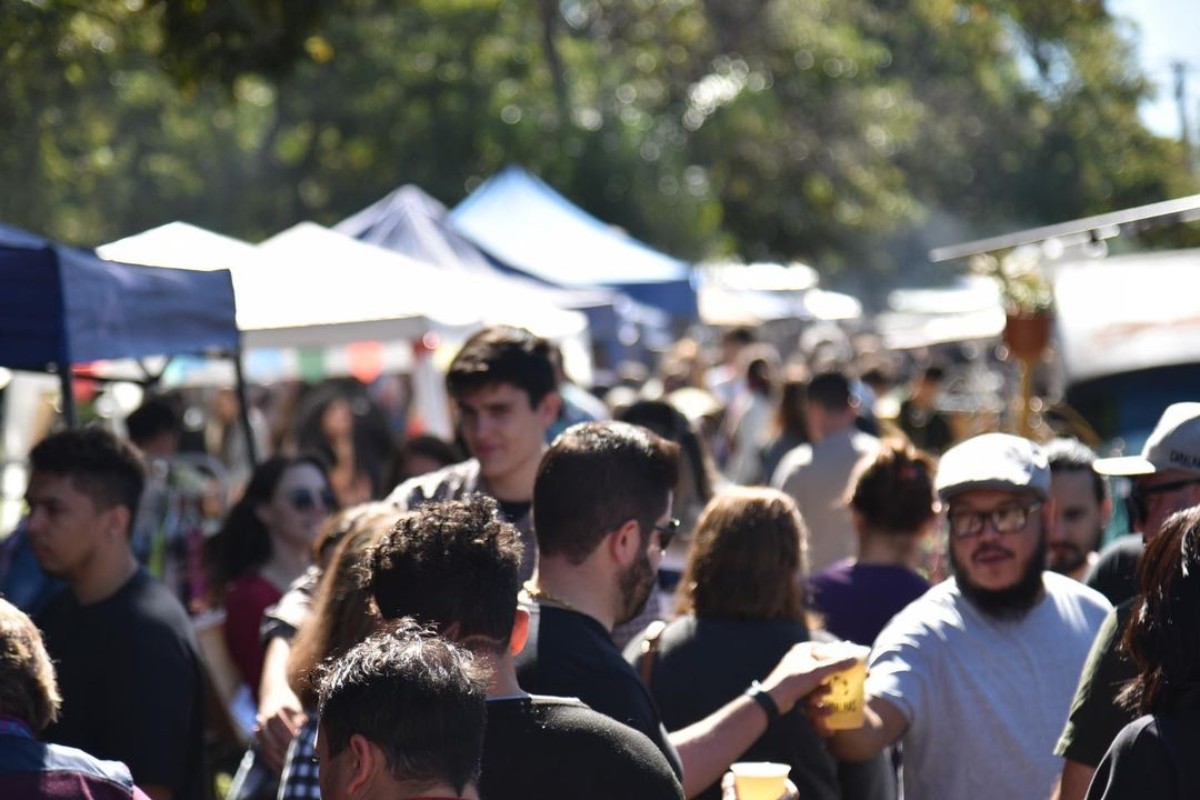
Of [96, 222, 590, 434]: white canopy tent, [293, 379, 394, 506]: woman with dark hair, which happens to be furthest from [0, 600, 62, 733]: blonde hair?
[293, 379, 394, 506]: woman with dark hair

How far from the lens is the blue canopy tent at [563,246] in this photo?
51.4ft

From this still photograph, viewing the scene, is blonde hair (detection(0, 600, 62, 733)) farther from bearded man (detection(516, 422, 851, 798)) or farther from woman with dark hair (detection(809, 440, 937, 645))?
woman with dark hair (detection(809, 440, 937, 645))

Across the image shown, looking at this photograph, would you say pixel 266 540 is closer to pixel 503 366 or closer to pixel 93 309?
pixel 93 309

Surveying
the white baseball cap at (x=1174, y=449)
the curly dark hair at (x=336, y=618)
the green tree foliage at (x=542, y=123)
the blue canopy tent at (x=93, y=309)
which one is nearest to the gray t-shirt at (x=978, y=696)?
the white baseball cap at (x=1174, y=449)

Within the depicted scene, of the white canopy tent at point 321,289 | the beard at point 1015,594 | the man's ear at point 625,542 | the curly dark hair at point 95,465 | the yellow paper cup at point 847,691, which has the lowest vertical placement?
the yellow paper cup at point 847,691

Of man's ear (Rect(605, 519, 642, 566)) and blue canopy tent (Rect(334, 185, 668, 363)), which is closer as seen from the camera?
man's ear (Rect(605, 519, 642, 566))

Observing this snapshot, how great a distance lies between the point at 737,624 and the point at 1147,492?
1166 millimetres

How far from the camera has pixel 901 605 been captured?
5324mm

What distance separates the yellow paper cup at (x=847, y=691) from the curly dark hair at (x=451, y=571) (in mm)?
1033

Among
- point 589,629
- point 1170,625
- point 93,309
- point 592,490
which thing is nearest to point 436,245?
point 93,309

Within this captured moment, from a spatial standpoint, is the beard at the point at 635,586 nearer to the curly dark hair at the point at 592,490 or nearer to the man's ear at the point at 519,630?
the curly dark hair at the point at 592,490

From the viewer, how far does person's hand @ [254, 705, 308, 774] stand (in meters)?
4.51

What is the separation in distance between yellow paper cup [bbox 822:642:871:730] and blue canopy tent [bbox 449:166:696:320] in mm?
11288

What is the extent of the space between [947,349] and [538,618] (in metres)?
36.1
